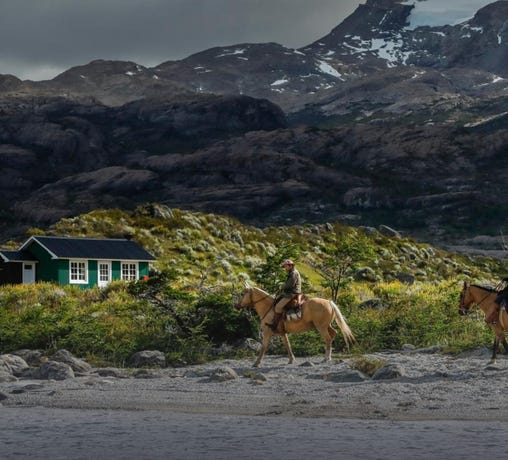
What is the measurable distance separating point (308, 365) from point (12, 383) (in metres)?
9.24

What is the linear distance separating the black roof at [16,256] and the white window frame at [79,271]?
3229mm

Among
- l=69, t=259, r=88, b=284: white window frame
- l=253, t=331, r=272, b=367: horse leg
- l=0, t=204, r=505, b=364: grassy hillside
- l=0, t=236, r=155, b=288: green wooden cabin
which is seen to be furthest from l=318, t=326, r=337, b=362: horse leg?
l=69, t=259, r=88, b=284: white window frame

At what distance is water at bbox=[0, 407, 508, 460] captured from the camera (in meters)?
17.5

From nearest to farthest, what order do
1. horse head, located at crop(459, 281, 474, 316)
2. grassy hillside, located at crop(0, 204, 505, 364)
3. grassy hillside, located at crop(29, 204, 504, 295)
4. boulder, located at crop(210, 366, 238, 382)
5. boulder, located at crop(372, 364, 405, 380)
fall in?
boulder, located at crop(372, 364, 405, 380) → boulder, located at crop(210, 366, 238, 382) → horse head, located at crop(459, 281, 474, 316) → grassy hillside, located at crop(0, 204, 505, 364) → grassy hillside, located at crop(29, 204, 504, 295)

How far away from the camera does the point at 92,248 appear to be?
207 feet

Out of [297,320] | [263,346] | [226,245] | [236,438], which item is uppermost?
[226,245]

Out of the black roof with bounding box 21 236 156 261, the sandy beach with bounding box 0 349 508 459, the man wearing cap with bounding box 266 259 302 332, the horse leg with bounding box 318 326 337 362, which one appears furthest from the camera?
the black roof with bounding box 21 236 156 261

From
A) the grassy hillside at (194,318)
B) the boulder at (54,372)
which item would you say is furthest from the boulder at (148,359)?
the boulder at (54,372)

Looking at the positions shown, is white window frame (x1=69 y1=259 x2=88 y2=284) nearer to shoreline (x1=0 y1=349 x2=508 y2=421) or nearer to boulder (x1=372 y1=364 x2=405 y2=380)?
shoreline (x1=0 y1=349 x2=508 y2=421)

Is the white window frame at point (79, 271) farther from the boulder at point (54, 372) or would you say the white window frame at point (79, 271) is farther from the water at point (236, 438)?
the water at point (236, 438)

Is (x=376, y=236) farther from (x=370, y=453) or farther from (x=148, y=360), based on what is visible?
(x=370, y=453)

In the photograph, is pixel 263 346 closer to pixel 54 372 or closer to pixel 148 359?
pixel 148 359

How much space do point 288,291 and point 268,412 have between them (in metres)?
7.30

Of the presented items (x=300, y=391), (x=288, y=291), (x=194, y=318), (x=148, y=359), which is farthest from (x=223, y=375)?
(x=194, y=318)
